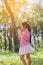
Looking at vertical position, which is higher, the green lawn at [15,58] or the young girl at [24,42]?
the young girl at [24,42]

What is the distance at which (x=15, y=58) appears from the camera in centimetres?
339

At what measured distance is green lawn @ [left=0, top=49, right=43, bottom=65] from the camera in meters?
3.39

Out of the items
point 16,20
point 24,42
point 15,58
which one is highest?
point 16,20

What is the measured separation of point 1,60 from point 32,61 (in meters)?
0.33

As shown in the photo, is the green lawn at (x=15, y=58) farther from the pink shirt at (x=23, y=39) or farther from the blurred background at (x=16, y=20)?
the pink shirt at (x=23, y=39)

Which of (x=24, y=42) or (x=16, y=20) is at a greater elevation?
(x=16, y=20)

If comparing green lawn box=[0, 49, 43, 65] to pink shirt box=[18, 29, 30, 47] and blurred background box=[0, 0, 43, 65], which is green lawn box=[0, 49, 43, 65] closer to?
blurred background box=[0, 0, 43, 65]

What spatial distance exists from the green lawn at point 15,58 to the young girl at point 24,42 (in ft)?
0.21

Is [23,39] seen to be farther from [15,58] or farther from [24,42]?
[15,58]

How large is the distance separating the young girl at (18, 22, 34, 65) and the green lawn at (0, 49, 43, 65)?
0.06 metres

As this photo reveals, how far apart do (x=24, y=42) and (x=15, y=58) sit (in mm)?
213

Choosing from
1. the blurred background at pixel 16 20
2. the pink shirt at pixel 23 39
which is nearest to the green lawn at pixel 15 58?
the blurred background at pixel 16 20

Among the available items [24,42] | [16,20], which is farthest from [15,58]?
[16,20]

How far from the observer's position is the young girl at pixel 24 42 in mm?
3291
